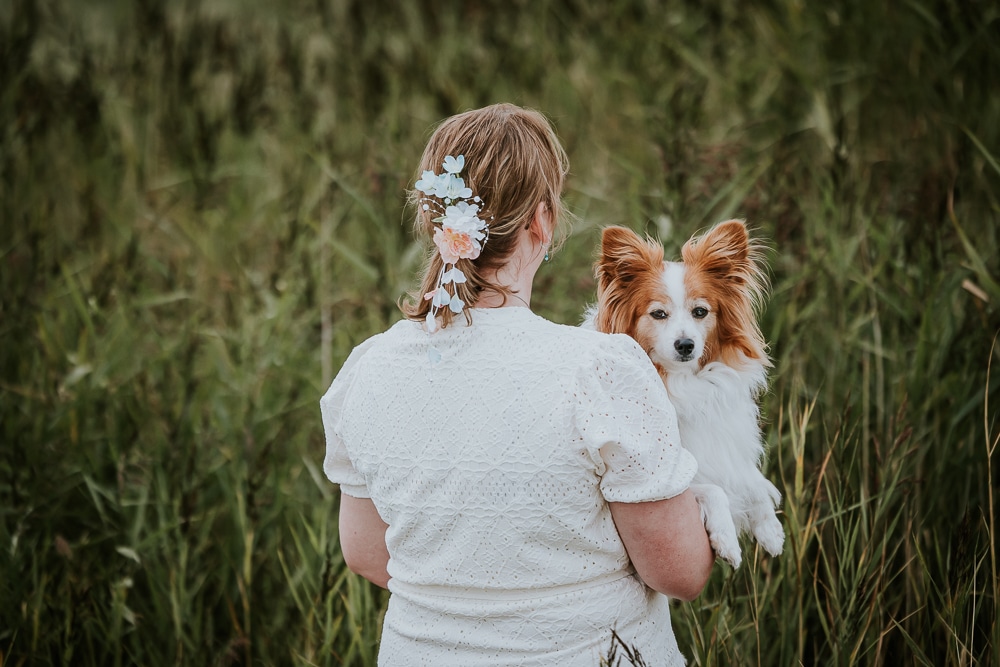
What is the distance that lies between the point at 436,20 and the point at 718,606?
4044 millimetres

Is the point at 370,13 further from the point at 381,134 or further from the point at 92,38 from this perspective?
the point at 92,38

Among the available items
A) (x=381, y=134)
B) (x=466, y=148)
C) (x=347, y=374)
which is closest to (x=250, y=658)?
(x=347, y=374)

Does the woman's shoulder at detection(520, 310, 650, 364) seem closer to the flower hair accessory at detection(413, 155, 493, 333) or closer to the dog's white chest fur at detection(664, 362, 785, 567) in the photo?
the flower hair accessory at detection(413, 155, 493, 333)

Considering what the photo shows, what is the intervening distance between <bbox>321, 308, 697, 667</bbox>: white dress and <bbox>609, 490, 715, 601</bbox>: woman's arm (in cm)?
3

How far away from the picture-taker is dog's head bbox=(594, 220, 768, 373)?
1.88 m

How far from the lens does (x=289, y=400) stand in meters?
3.27

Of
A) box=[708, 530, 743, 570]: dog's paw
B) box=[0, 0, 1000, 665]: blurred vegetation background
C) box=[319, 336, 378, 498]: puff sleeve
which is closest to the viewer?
box=[708, 530, 743, 570]: dog's paw

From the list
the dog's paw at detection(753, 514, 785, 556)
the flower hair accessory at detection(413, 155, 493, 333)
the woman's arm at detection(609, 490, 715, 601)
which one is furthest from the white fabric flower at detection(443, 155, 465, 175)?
the dog's paw at detection(753, 514, 785, 556)

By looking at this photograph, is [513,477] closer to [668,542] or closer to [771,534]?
[668,542]

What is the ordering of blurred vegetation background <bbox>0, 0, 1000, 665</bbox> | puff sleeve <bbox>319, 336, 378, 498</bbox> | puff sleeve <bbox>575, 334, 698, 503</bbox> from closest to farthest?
puff sleeve <bbox>575, 334, 698, 503</bbox> → puff sleeve <bbox>319, 336, 378, 498</bbox> → blurred vegetation background <bbox>0, 0, 1000, 665</bbox>

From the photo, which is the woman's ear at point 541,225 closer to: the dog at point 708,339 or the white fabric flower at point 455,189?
the white fabric flower at point 455,189

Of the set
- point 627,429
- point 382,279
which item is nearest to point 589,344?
point 627,429

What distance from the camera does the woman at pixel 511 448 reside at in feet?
4.82

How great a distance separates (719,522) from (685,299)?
500 millimetres
